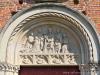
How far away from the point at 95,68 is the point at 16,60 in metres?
1.64

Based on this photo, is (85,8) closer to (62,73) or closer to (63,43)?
(63,43)

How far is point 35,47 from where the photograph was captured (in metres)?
7.13

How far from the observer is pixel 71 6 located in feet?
22.9

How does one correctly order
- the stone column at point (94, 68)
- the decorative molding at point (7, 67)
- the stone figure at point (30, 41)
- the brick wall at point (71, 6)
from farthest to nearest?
1. the stone figure at point (30, 41)
2. the brick wall at point (71, 6)
3. the decorative molding at point (7, 67)
4. the stone column at point (94, 68)

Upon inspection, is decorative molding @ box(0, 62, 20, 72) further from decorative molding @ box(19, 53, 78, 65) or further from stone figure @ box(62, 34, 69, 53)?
stone figure @ box(62, 34, 69, 53)

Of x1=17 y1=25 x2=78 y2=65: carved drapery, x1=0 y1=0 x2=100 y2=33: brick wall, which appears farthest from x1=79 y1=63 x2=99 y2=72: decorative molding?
x1=0 y1=0 x2=100 y2=33: brick wall

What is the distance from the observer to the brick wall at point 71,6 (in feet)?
22.7

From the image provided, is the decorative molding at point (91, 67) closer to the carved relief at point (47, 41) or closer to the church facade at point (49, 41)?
the church facade at point (49, 41)

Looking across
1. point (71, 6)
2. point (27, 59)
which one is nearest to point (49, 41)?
point (27, 59)

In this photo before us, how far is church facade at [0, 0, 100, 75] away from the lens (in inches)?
266

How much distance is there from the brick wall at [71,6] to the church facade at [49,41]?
0.15m

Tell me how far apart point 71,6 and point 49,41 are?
0.87 meters

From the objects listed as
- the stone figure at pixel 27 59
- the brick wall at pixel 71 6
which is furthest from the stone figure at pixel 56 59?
Answer: the brick wall at pixel 71 6

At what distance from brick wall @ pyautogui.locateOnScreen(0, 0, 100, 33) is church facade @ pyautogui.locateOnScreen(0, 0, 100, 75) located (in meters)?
0.15
